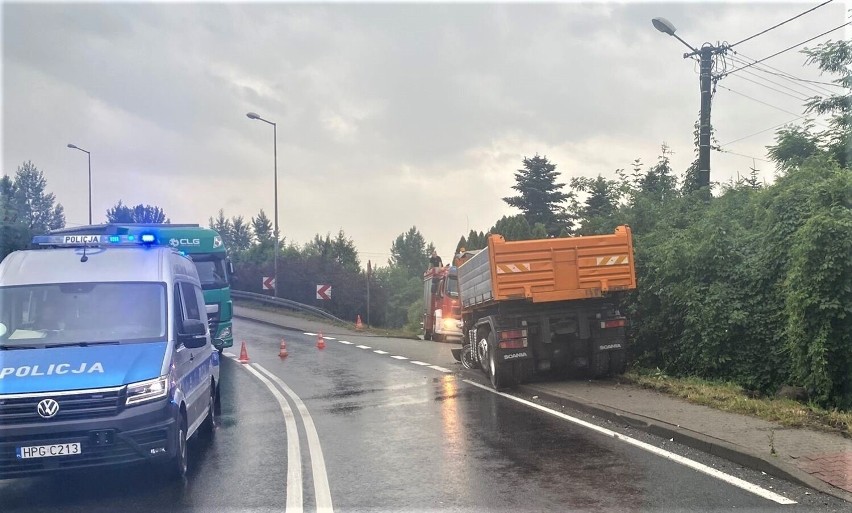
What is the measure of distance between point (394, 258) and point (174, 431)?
140m

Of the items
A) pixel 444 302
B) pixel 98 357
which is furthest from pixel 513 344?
pixel 444 302

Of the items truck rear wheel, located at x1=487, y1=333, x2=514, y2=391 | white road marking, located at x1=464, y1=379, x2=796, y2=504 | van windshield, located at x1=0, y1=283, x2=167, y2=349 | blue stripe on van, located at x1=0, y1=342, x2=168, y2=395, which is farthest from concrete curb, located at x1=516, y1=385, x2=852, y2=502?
van windshield, located at x1=0, y1=283, x2=167, y2=349

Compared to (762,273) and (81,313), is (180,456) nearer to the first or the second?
(81,313)

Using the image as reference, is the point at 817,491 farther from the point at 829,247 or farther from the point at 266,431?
the point at 266,431

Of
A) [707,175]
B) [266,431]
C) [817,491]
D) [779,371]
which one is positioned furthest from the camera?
[707,175]

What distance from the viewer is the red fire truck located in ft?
69.5

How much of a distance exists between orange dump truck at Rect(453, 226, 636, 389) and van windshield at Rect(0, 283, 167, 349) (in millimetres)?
6245

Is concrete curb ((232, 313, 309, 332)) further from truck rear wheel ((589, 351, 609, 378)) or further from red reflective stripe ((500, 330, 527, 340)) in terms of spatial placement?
truck rear wheel ((589, 351, 609, 378))

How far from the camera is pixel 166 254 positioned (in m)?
8.26

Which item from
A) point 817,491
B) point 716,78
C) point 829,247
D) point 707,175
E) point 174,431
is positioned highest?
point 716,78

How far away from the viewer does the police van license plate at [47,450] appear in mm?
6031

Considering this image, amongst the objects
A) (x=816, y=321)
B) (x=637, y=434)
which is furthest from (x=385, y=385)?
(x=816, y=321)

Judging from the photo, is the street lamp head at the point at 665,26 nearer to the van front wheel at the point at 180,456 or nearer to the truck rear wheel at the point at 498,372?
the truck rear wheel at the point at 498,372

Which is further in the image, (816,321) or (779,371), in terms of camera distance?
(779,371)
